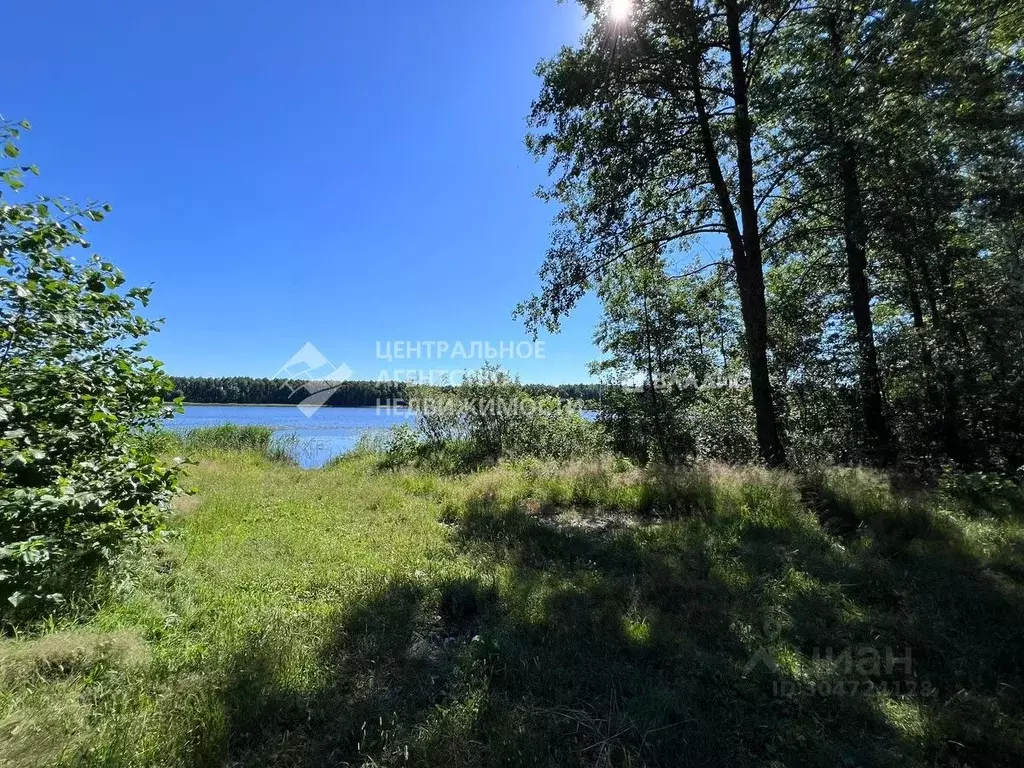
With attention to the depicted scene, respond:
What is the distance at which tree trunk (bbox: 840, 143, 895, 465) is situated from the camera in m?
7.33

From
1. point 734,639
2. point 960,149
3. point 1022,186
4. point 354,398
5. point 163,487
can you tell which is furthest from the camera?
point 354,398

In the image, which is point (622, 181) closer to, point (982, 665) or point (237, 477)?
point (982, 665)

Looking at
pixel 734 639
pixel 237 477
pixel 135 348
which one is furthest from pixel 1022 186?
pixel 237 477

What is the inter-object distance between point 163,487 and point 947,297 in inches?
468

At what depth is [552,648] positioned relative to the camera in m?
2.64

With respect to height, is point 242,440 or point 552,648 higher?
point 242,440

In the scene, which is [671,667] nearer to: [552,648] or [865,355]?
[552,648]

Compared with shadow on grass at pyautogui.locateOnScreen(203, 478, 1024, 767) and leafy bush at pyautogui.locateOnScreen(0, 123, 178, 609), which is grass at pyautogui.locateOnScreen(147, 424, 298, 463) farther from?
shadow on grass at pyautogui.locateOnScreen(203, 478, 1024, 767)

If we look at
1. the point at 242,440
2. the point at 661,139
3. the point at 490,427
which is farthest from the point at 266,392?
the point at 661,139

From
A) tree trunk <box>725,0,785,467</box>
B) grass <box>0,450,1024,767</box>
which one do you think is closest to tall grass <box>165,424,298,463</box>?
grass <box>0,450,1024,767</box>

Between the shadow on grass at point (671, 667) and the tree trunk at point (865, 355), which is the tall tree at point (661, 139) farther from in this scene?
the shadow on grass at point (671, 667)

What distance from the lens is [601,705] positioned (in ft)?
7.11

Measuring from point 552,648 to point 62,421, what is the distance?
359cm

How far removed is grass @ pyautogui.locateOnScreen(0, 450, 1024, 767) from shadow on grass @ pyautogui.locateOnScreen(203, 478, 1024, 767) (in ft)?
0.04
